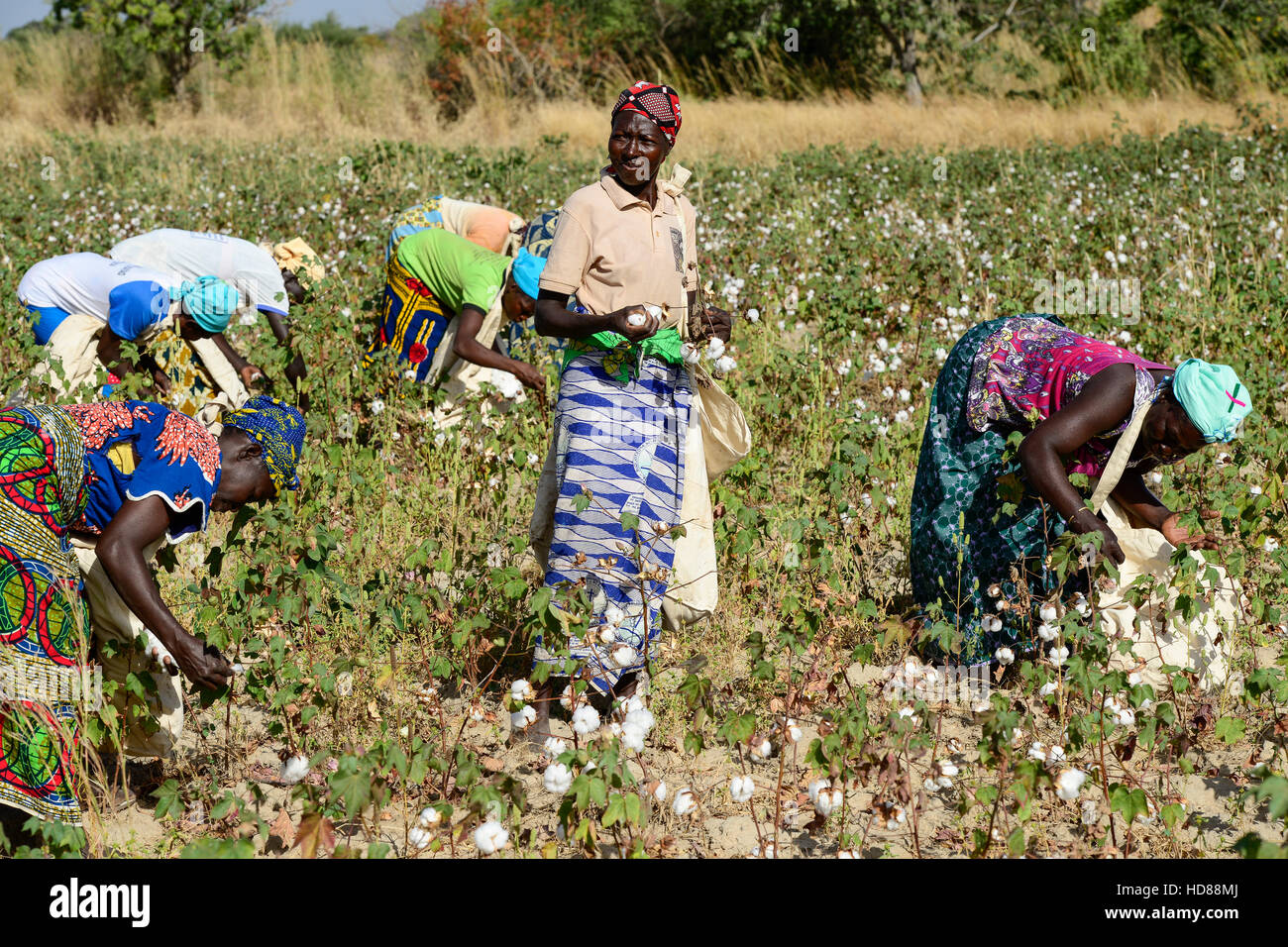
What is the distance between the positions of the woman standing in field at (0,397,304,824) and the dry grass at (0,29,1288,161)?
30.4 ft

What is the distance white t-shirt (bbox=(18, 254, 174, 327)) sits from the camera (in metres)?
4.67

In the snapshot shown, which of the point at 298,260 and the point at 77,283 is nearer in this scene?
the point at 77,283

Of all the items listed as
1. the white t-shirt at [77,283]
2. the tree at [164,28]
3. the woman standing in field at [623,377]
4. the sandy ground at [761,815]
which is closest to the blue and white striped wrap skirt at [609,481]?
the woman standing in field at [623,377]

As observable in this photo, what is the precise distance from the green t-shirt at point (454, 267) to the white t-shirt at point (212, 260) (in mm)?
614

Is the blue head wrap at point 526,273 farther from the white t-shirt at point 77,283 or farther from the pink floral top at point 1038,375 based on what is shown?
the pink floral top at point 1038,375

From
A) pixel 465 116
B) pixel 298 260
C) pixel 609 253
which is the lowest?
pixel 298 260

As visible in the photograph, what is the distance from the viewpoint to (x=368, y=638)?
3434 mm

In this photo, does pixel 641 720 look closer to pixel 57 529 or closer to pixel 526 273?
pixel 57 529

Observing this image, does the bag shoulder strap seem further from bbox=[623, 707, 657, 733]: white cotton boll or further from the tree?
the tree

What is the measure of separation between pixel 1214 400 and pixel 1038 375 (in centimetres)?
48

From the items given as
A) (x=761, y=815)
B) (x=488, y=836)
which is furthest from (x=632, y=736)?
(x=761, y=815)

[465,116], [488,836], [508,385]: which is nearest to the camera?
[488,836]

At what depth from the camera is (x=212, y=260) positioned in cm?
515
